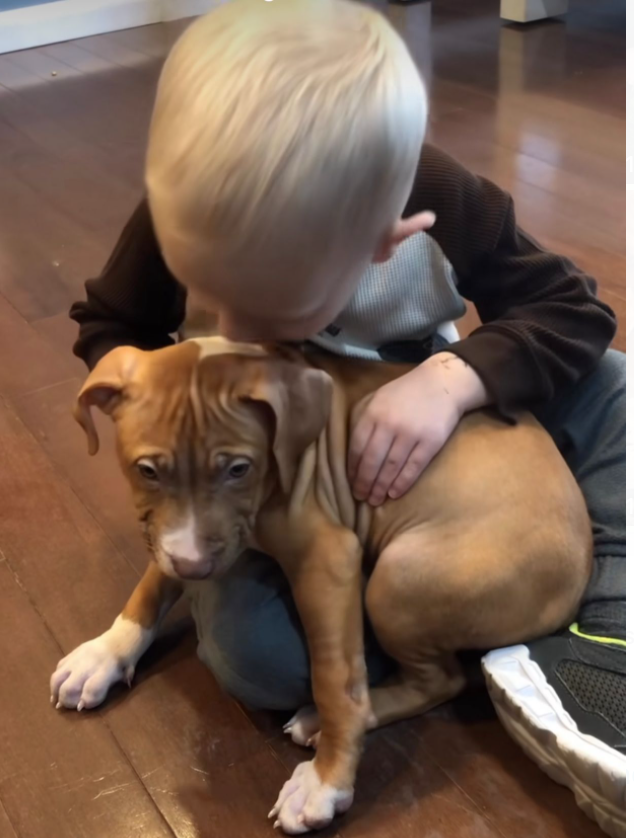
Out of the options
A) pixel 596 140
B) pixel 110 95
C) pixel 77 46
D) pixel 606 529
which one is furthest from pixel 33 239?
pixel 77 46

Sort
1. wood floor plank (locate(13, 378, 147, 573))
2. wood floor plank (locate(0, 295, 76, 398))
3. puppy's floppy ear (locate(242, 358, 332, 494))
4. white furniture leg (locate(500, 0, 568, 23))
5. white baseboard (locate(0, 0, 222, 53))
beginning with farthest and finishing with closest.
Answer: white baseboard (locate(0, 0, 222, 53)) → white furniture leg (locate(500, 0, 568, 23)) → wood floor plank (locate(0, 295, 76, 398)) → wood floor plank (locate(13, 378, 147, 573)) → puppy's floppy ear (locate(242, 358, 332, 494))

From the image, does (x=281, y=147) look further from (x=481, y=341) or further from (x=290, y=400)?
(x=481, y=341)

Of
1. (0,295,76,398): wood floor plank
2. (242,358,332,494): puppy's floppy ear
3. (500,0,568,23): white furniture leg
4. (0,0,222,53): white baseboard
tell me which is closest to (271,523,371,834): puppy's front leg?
(242,358,332,494): puppy's floppy ear

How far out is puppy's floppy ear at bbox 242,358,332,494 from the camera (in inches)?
35.2

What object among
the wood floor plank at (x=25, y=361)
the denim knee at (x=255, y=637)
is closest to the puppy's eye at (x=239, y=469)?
the denim knee at (x=255, y=637)

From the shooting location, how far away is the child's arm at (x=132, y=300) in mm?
1154

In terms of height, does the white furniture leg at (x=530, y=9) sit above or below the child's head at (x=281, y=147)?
below

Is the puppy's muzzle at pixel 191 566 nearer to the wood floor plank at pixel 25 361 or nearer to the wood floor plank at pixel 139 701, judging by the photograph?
the wood floor plank at pixel 139 701

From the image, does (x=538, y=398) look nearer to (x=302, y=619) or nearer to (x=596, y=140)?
(x=302, y=619)

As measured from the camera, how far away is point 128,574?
1329 millimetres

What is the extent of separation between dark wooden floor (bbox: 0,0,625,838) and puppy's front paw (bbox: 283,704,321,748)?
19 millimetres

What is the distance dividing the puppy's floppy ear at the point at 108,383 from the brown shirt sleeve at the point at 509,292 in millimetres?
360

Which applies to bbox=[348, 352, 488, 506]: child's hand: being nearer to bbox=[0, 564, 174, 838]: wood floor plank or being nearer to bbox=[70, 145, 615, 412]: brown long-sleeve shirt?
bbox=[70, 145, 615, 412]: brown long-sleeve shirt

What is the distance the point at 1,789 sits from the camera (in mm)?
1066
